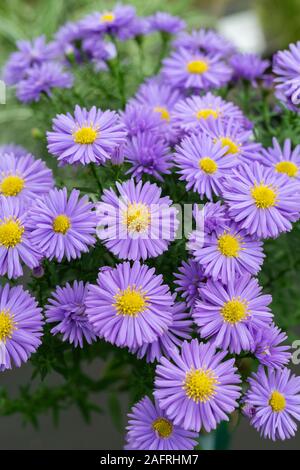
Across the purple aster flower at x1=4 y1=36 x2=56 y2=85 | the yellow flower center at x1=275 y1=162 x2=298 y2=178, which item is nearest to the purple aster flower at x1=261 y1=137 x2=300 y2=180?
the yellow flower center at x1=275 y1=162 x2=298 y2=178

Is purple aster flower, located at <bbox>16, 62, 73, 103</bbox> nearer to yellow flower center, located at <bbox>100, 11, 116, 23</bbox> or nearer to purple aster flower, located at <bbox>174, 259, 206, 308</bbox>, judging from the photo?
yellow flower center, located at <bbox>100, 11, 116, 23</bbox>

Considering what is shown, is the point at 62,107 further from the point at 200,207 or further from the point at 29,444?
the point at 29,444

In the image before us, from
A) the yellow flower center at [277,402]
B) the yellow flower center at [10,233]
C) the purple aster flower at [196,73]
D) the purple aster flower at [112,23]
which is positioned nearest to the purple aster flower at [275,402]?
the yellow flower center at [277,402]

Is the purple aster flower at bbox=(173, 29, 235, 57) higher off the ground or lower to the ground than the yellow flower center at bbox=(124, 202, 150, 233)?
higher

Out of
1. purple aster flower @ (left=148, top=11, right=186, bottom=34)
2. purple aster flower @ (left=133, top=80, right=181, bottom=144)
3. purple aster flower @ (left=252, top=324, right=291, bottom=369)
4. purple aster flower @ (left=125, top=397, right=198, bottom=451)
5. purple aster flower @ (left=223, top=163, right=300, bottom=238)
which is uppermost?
purple aster flower @ (left=148, top=11, right=186, bottom=34)

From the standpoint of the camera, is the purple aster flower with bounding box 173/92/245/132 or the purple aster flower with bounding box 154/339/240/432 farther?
the purple aster flower with bounding box 173/92/245/132

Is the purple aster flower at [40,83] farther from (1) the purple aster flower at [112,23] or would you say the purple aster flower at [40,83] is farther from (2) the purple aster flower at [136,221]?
(2) the purple aster flower at [136,221]

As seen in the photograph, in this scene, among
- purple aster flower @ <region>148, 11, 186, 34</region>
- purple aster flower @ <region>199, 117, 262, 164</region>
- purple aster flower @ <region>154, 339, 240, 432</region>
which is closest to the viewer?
purple aster flower @ <region>154, 339, 240, 432</region>

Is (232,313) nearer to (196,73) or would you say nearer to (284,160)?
(284,160)
